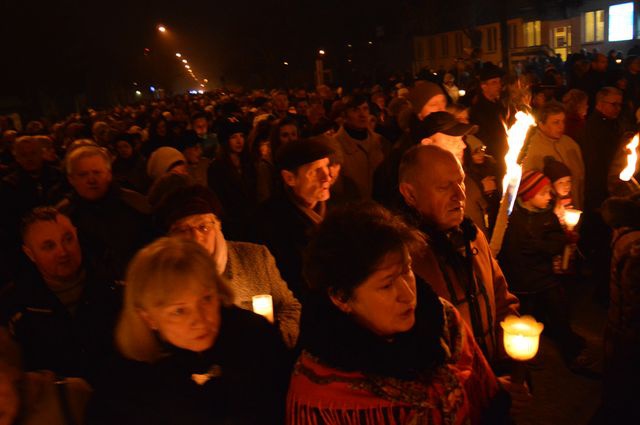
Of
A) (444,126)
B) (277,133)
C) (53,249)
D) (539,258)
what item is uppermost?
(444,126)

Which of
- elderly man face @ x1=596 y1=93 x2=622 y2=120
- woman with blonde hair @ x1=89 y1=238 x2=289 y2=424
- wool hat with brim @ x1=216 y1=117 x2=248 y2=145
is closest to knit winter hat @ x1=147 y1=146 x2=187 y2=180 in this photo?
wool hat with brim @ x1=216 y1=117 x2=248 y2=145

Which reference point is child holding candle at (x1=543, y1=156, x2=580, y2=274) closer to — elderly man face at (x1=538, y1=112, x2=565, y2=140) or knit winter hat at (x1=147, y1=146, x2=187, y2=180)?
elderly man face at (x1=538, y1=112, x2=565, y2=140)

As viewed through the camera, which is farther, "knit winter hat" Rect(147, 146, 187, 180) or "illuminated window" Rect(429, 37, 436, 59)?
"illuminated window" Rect(429, 37, 436, 59)

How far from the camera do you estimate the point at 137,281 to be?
7.64ft

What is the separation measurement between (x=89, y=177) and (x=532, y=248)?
11.8ft

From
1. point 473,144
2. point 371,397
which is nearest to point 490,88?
point 473,144

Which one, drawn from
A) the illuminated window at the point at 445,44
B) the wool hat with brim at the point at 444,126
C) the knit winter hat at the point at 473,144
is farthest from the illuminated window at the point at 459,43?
the wool hat with brim at the point at 444,126

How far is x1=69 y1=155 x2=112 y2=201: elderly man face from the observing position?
4.43 meters

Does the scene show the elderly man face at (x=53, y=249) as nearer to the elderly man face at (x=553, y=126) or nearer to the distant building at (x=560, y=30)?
the elderly man face at (x=553, y=126)

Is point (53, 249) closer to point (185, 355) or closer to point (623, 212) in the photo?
point (185, 355)

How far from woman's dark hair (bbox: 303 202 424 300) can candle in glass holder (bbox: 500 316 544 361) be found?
0.56m

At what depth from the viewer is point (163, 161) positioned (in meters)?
5.55

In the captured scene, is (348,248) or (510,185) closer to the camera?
(348,248)

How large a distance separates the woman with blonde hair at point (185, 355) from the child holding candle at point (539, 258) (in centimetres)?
314
